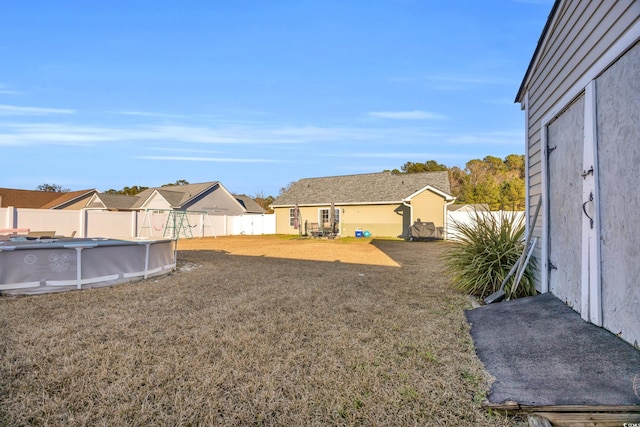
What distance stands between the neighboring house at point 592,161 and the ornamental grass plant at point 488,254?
0.71 meters

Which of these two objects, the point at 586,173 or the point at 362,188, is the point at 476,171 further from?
the point at 586,173

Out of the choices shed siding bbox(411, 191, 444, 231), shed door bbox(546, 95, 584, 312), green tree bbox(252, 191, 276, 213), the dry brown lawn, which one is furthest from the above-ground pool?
green tree bbox(252, 191, 276, 213)

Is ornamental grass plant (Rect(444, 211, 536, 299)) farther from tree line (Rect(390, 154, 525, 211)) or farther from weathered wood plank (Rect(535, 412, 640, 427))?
tree line (Rect(390, 154, 525, 211))

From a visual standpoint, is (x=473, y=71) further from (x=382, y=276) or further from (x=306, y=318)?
(x=306, y=318)

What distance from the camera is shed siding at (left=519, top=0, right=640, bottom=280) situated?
2666mm

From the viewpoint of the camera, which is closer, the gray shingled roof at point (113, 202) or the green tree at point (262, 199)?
the gray shingled roof at point (113, 202)

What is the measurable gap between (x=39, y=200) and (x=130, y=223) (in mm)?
20112

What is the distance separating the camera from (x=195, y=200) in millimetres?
25547

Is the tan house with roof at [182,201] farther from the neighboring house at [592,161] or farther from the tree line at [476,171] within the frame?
the neighboring house at [592,161]

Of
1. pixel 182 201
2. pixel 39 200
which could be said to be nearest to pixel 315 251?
pixel 182 201

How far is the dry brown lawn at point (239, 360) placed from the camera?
2.00m

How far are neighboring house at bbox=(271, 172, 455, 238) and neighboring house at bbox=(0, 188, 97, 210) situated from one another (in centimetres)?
1815

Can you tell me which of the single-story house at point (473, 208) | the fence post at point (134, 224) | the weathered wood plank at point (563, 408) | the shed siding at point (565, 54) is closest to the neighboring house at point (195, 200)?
the fence post at point (134, 224)

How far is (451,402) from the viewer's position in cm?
208
